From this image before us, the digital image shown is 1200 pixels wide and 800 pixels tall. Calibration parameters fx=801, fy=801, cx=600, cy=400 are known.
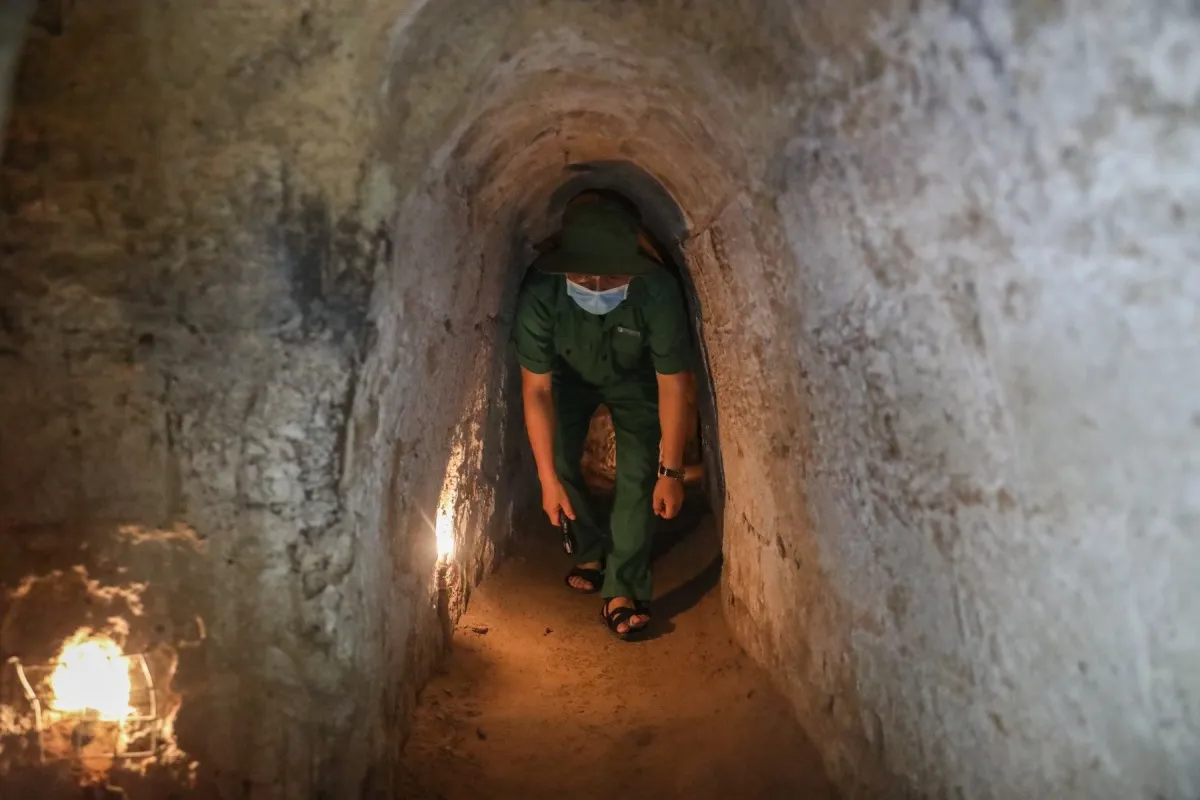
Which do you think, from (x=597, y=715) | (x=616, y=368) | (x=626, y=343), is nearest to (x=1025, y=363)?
(x=597, y=715)

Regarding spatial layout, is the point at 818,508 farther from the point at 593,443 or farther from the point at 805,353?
the point at 593,443

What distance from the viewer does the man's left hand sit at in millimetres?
2951

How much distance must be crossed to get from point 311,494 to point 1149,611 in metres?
1.36

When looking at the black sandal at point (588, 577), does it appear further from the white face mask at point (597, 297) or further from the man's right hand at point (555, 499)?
the white face mask at point (597, 297)

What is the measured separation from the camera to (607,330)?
9.83ft

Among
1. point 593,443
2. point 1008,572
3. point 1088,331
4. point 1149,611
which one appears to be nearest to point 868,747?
point 1008,572

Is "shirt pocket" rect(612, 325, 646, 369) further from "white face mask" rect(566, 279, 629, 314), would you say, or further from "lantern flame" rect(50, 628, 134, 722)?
"lantern flame" rect(50, 628, 134, 722)

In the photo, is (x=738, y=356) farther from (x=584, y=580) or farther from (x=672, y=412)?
(x=584, y=580)

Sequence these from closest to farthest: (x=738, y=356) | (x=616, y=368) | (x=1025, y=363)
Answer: (x=1025, y=363) < (x=738, y=356) < (x=616, y=368)

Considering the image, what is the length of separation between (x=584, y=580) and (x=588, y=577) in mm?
26

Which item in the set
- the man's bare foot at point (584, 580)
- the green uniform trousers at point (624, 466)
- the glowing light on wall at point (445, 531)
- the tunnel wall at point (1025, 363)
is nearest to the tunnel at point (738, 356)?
the tunnel wall at point (1025, 363)

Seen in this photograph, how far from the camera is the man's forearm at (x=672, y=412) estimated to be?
2902mm

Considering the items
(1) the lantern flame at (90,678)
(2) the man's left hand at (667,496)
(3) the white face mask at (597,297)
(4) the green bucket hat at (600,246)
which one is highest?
(4) the green bucket hat at (600,246)

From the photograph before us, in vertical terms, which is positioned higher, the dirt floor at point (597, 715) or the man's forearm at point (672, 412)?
the man's forearm at point (672, 412)
